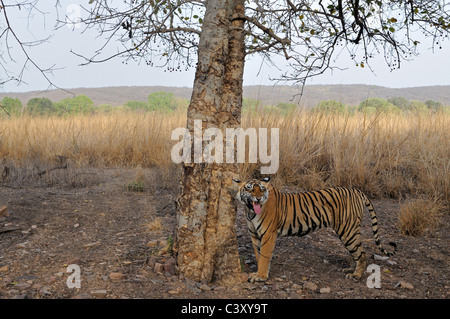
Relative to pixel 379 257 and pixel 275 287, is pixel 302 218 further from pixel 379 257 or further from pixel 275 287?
pixel 379 257

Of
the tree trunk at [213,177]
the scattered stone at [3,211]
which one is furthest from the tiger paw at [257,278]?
the scattered stone at [3,211]

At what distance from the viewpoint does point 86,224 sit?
5.00 m

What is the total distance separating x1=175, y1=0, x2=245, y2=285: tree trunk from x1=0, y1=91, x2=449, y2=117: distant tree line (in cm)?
220

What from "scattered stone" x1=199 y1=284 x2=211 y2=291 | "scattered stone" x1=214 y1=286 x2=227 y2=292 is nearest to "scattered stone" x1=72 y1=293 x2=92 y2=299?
"scattered stone" x1=199 y1=284 x2=211 y2=291

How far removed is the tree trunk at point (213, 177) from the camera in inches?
140

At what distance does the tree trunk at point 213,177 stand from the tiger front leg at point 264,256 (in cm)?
19

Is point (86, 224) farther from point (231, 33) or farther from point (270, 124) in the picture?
point (270, 124)

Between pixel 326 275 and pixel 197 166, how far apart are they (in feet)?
5.43

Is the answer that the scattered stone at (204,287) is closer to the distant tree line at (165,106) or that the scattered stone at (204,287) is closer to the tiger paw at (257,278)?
the tiger paw at (257,278)

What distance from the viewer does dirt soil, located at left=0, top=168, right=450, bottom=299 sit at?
11.2ft

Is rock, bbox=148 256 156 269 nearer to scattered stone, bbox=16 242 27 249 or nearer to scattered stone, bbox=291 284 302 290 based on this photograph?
scattered stone, bbox=291 284 302 290

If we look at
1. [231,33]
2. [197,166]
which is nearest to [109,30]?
[231,33]

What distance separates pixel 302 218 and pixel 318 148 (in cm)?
396

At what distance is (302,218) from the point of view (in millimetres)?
3750
